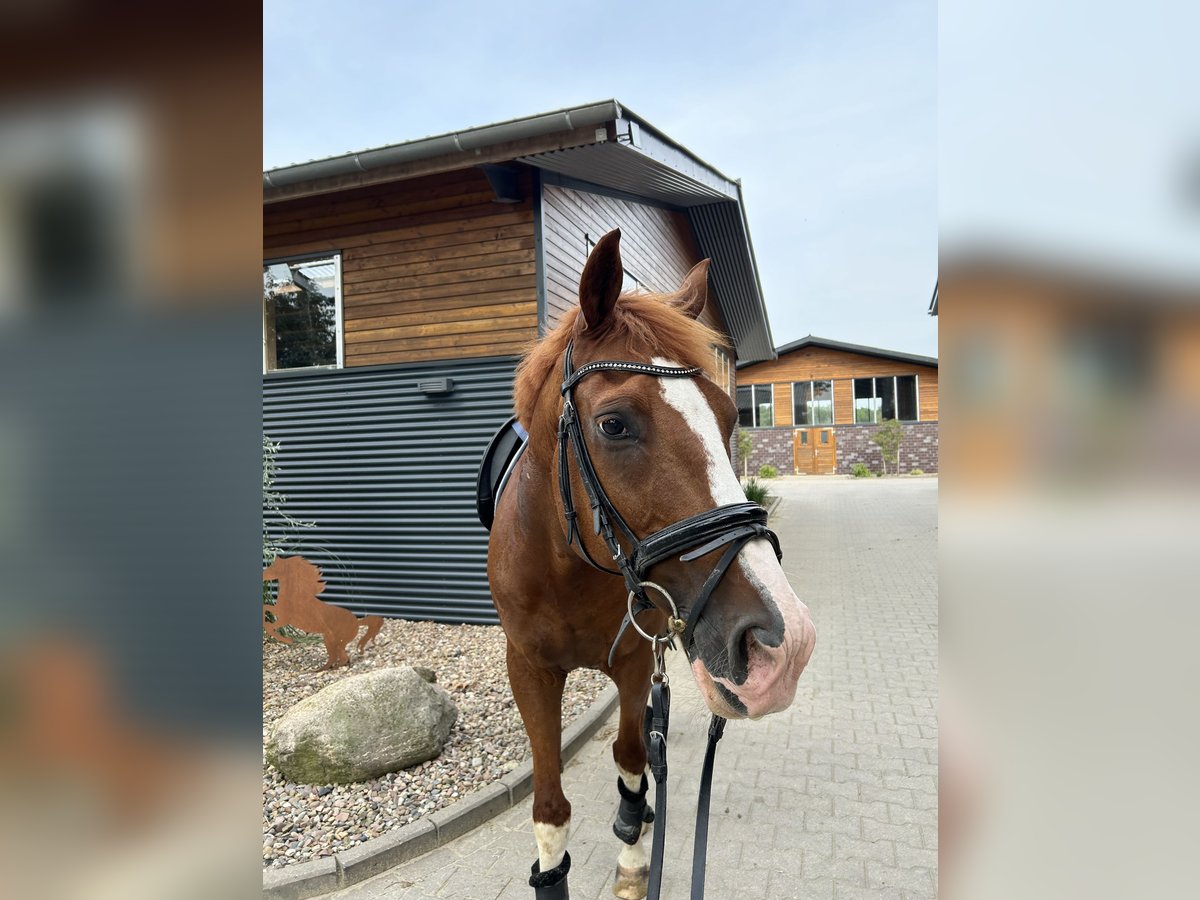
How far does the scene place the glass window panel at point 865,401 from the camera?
2834 centimetres

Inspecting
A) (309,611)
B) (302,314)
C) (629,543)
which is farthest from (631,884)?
(302,314)

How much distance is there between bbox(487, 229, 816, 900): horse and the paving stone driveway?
415 mm

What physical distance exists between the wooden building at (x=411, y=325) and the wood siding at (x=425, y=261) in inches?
0.6

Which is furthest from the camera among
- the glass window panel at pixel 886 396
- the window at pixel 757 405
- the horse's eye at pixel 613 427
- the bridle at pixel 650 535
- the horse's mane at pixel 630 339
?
the window at pixel 757 405

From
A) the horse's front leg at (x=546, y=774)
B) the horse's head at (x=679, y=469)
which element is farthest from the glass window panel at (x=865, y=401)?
the horse's head at (x=679, y=469)

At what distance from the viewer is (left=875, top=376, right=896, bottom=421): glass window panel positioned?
1101 inches

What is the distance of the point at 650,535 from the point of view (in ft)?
5.30

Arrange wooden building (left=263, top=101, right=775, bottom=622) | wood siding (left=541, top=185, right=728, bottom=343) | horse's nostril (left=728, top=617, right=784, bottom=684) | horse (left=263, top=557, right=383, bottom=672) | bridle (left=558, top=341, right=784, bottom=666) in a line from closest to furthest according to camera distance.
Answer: horse's nostril (left=728, top=617, right=784, bottom=684)
bridle (left=558, top=341, right=784, bottom=666)
horse (left=263, top=557, right=383, bottom=672)
wooden building (left=263, top=101, right=775, bottom=622)
wood siding (left=541, top=185, right=728, bottom=343)

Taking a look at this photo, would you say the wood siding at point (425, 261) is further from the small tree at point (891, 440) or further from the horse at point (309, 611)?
the small tree at point (891, 440)

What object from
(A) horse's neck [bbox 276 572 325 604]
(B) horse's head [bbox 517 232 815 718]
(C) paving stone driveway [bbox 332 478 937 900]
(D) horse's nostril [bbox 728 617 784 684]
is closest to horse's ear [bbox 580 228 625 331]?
(B) horse's head [bbox 517 232 815 718]

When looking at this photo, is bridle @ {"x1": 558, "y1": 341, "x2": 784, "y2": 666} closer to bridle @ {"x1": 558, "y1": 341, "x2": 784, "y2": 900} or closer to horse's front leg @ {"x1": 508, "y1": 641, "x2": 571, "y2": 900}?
bridle @ {"x1": 558, "y1": 341, "x2": 784, "y2": 900}
